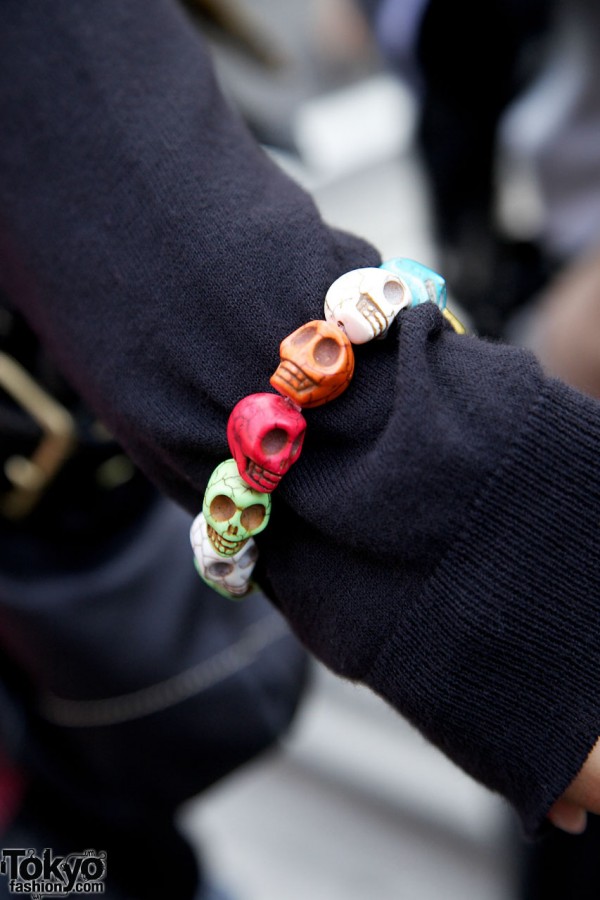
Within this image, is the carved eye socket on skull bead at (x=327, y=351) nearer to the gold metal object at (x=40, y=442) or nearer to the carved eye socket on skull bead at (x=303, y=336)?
the carved eye socket on skull bead at (x=303, y=336)

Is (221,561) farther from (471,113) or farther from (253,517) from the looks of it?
(471,113)

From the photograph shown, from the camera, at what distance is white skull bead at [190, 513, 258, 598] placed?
0.47m

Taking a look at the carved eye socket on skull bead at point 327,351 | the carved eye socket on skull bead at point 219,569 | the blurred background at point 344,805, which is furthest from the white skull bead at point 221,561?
the blurred background at point 344,805

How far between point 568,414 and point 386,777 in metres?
1.21

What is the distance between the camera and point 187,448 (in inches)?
18.6

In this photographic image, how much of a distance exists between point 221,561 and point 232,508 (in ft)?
0.13

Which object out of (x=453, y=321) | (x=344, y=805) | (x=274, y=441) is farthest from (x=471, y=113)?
(x=344, y=805)

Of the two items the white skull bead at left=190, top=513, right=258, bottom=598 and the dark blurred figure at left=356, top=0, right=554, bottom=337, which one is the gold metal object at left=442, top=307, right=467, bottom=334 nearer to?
the white skull bead at left=190, top=513, right=258, bottom=598

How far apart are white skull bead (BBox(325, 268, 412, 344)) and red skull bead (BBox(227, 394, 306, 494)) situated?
5 cm

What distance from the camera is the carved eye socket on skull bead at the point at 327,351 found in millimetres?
427

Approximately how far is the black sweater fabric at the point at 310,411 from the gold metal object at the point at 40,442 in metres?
0.10

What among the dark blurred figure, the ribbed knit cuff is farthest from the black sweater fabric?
the dark blurred figure

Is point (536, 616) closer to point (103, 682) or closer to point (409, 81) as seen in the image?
point (103, 682)

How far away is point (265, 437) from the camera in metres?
0.42
